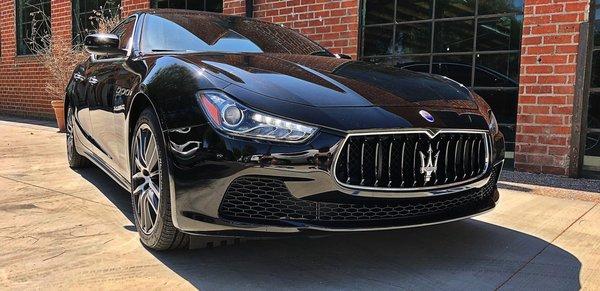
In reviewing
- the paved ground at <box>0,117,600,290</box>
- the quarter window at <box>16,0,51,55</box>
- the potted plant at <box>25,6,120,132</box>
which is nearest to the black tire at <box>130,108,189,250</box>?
the paved ground at <box>0,117,600,290</box>

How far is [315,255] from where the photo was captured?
3.01 meters

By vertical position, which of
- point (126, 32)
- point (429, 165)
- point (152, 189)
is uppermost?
point (126, 32)

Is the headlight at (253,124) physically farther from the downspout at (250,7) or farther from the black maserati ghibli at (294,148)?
the downspout at (250,7)

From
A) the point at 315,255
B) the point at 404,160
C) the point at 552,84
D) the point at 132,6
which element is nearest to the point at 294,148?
the point at 404,160

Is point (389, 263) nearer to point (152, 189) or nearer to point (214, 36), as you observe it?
point (152, 189)

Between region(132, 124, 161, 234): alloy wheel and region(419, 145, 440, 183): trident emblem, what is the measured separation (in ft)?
4.30

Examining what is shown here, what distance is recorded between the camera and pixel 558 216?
3.93 metres

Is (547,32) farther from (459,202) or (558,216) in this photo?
(459,202)

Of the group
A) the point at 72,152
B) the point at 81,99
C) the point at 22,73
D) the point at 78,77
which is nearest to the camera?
the point at 81,99

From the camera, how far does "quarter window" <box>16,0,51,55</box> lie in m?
11.7

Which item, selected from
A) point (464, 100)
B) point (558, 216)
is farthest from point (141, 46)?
point (558, 216)

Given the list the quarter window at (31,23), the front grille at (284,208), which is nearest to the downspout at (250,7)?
the front grille at (284,208)

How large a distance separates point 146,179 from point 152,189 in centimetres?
11

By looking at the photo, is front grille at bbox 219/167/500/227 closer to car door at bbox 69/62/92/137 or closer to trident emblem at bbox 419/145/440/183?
trident emblem at bbox 419/145/440/183
